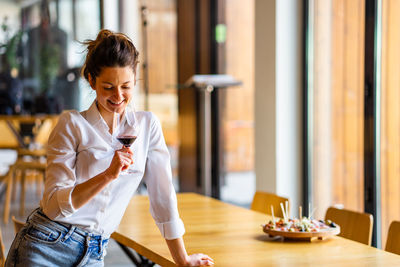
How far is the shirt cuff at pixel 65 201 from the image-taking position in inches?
69.8

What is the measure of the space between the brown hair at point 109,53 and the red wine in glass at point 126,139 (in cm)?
23

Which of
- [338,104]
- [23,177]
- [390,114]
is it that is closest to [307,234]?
[390,114]

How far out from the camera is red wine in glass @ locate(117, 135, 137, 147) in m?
1.81

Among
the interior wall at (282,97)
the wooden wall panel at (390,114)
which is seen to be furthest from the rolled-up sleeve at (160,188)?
the interior wall at (282,97)

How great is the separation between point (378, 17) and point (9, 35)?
299 inches

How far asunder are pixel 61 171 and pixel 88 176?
11 cm

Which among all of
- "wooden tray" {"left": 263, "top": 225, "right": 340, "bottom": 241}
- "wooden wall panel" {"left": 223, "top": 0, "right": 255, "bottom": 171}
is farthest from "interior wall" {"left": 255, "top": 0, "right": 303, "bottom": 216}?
"wooden tray" {"left": 263, "top": 225, "right": 340, "bottom": 241}

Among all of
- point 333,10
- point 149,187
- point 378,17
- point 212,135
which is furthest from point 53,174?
point 212,135

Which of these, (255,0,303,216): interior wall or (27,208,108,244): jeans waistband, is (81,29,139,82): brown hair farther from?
(255,0,303,216): interior wall

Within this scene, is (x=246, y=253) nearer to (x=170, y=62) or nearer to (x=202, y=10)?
(x=202, y=10)

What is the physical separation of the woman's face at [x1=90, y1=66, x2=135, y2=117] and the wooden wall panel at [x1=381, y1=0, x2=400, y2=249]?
9.41ft

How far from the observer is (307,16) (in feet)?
17.6

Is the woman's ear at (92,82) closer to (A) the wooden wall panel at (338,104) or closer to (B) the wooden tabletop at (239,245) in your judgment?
(B) the wooden tabletop at (239,245)

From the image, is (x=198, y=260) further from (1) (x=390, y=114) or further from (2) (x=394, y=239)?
(1) (x=390, y=114)
